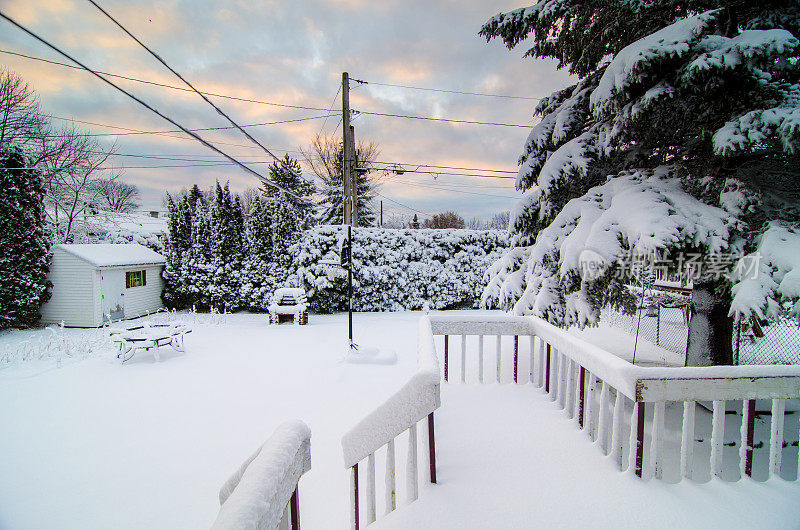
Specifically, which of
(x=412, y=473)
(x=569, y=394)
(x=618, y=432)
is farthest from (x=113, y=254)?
(x=618, y=432)

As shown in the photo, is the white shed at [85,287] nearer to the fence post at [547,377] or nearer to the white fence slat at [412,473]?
the white fence slat at [412,473]

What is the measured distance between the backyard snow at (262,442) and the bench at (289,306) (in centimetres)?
309

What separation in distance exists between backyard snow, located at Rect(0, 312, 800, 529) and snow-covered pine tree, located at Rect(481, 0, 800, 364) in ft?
4.77

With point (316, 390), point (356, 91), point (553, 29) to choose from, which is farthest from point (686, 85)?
point (356, 91)

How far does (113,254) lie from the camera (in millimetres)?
11930

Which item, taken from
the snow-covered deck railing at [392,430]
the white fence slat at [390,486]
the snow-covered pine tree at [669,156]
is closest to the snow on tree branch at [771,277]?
the snow-covered pine tree at [669,156]

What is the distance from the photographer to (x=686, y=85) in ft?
9.88

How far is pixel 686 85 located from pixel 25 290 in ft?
50.8

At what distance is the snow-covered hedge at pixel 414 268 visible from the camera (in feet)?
41.1

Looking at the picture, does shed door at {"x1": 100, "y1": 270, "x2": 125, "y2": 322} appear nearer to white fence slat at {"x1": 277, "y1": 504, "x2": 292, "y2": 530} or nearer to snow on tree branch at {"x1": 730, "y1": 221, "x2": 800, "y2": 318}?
white fence slat at {"x1": 277, "y1": 504, "x2": 292, "y2": 530}

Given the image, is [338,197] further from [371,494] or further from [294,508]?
[294,508]

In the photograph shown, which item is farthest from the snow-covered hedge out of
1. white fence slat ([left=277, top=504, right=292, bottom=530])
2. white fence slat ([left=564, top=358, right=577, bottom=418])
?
white fence slat ([left=277, top=504, right=292, bottom=530])

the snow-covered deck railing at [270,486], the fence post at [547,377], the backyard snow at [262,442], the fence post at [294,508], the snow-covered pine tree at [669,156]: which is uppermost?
the snow-covered pine tree at [669,156]

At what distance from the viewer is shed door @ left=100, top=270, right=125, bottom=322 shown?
1119 centimetres
